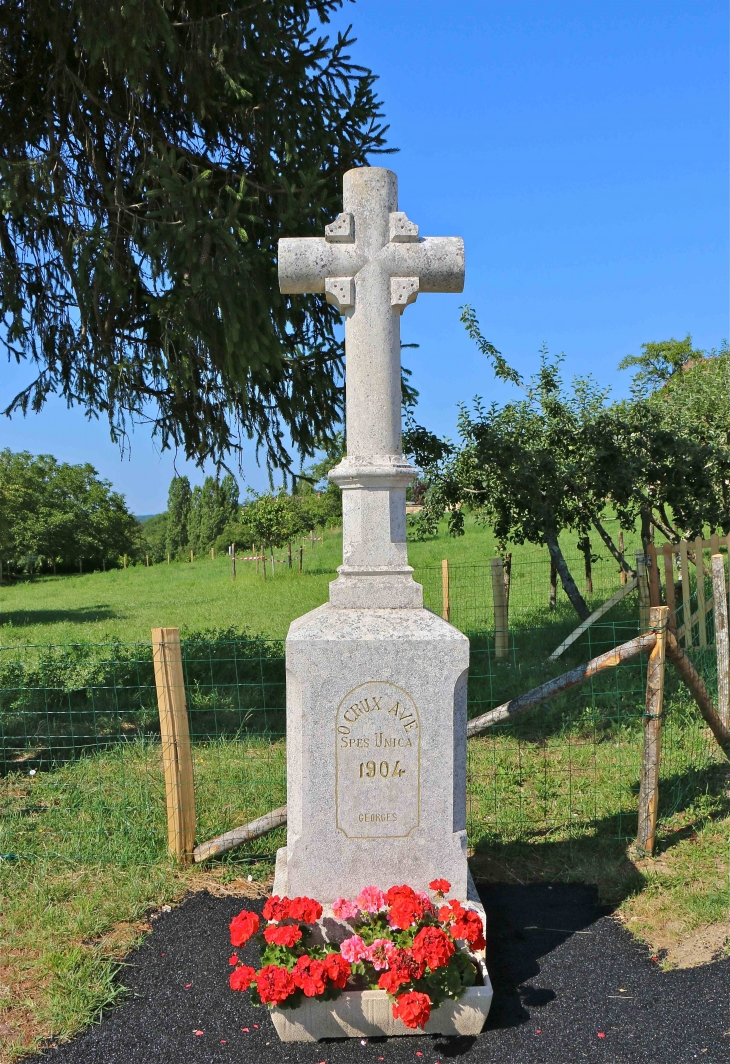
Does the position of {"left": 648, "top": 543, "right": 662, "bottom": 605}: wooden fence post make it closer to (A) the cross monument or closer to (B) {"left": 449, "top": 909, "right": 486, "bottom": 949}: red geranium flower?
A: (A) the cross monument

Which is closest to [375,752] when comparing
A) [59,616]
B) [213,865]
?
[213,865]

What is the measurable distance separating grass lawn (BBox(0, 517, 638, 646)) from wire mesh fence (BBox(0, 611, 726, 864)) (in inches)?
124

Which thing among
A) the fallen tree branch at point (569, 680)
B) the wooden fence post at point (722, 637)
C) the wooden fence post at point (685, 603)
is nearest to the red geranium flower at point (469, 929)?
the fallen tree branch at point (569, 680)

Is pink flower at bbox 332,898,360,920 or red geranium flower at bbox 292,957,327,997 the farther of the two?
pink flower at bbox 332,898,360,920

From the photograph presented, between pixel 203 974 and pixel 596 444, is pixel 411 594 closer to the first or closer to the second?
pixel 203 974

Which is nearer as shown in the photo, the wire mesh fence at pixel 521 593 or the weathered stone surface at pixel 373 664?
the weathered stone surface at pixel 373 664

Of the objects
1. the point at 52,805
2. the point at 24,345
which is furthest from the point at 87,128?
the point at 52,805

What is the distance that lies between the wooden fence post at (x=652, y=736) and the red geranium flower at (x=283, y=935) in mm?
2136

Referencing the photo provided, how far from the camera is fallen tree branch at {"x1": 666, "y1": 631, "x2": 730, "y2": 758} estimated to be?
4250 millimetres

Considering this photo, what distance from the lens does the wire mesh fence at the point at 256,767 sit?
15.5 ft

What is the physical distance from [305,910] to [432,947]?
52 cm

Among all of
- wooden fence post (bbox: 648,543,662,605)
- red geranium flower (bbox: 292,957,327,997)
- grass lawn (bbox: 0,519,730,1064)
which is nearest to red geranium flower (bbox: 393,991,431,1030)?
red geranium flower (bbox: 292,957,327,997)

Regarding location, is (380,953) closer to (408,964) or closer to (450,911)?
(408,964)

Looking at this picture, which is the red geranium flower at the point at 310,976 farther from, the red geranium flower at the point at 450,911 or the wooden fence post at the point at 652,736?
the wooden fence post at the point at 652,736
